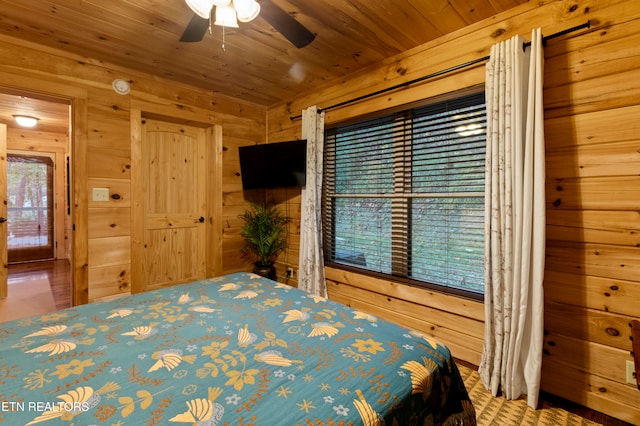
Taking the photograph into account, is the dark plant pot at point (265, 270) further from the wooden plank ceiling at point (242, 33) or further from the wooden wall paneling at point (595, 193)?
the wooden wall paneling at point (595, 193)

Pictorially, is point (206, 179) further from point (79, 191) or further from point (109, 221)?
point (79, 191)

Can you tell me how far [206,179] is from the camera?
348cm

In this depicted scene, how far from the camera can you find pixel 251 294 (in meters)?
1.80

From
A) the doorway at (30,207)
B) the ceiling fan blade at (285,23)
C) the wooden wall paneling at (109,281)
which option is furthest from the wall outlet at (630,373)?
the doorway at (30,207)

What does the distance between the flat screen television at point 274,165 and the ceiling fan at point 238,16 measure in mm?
1500

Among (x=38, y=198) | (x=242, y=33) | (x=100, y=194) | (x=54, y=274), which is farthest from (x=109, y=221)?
(x=38, y=198)

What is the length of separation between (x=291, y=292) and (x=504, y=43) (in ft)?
6.70

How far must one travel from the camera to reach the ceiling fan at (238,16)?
144 centimetres

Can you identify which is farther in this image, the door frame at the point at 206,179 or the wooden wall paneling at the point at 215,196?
the wooden wall paneling at the point at 215,196

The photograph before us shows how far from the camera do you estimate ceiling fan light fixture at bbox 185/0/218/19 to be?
1.41 m

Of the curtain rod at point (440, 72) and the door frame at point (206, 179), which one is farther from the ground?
the curtain rod at point (440, 72)

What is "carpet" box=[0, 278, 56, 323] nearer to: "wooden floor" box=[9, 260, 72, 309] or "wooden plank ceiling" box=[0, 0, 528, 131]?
"wooden floor" box=[9, 260, 72, 309]

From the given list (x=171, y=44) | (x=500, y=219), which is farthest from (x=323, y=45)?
(x=500, y=219)

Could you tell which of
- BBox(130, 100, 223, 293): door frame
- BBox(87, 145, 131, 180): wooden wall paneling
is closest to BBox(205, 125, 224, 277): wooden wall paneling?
BBox(130, 100, 223, 293): door frame
